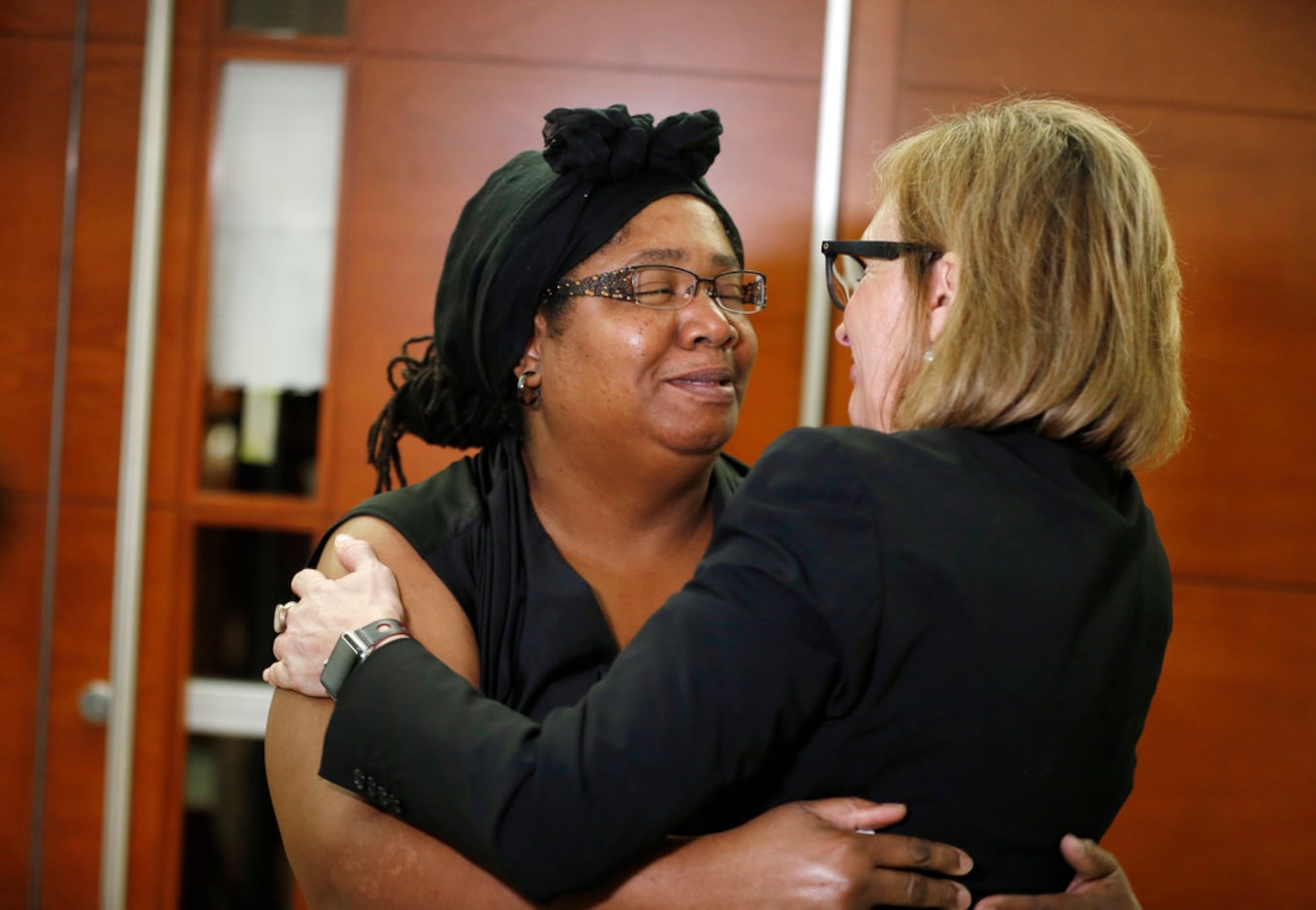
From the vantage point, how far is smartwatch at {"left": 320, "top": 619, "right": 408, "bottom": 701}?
1.27m

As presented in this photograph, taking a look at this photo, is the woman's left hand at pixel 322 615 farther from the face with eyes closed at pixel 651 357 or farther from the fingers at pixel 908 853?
the fingers at pixel 908 853

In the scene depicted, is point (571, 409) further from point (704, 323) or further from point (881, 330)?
point (881, 330)

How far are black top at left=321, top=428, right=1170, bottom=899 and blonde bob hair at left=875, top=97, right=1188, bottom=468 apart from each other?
45mm

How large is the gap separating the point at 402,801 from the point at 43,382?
2.28 metres


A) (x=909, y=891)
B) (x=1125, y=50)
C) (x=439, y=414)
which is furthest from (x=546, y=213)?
(x=1125, y=50)

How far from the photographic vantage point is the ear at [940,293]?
1.17 metres

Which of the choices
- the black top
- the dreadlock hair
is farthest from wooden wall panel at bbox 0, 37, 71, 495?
the black top

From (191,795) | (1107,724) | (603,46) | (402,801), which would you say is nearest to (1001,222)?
(1107,724)

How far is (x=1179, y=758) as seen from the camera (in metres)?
2.92

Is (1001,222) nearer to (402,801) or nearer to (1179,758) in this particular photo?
(402,801)

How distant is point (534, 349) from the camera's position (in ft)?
5.96

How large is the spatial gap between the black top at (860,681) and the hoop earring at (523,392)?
746 millimetres

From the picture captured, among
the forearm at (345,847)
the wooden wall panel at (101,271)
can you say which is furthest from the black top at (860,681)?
the wooden wall panel at (101,271)

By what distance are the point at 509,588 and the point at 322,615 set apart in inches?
13.2
